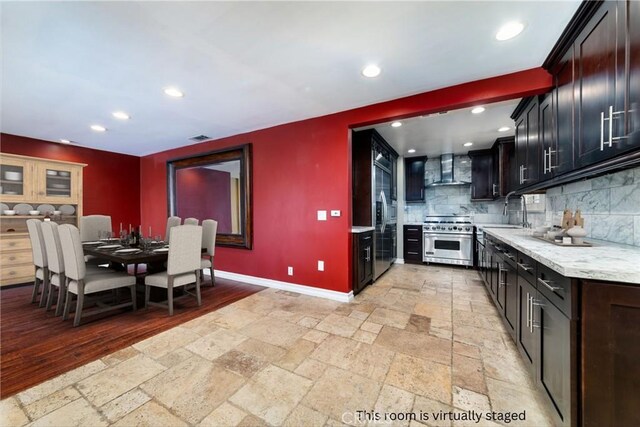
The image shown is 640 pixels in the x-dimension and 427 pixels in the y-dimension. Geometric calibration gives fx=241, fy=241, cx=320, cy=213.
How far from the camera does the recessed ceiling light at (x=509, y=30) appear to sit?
66.7 inches

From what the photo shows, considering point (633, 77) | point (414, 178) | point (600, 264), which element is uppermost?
point (414, 178)

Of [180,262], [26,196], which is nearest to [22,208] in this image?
[26,196]

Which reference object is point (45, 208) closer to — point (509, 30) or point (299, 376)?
point (299, 376)

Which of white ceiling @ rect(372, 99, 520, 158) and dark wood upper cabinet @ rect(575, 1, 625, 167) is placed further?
white ceiling @ rect(372, 99, 520, 158)

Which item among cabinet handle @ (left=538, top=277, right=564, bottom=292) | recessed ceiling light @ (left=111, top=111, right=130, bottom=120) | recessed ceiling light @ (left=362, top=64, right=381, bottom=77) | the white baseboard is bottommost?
the white baseboard

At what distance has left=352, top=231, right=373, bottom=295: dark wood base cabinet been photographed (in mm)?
3344

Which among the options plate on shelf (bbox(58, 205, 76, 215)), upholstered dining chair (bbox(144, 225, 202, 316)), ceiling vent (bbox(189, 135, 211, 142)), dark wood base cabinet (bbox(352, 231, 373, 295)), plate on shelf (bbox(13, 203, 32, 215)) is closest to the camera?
upholstered dining chair (bbox(144, 225, 202, 316))

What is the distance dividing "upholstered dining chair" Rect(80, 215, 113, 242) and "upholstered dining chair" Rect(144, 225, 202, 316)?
211 centimetres

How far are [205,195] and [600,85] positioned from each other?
5.31 meters

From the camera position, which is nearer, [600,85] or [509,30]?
[600,85]

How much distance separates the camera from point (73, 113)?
3223 mm

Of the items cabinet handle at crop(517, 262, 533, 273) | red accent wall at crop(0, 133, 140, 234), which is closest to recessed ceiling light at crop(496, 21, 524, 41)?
cabinet handle at crop(517, 262, 533, 273)

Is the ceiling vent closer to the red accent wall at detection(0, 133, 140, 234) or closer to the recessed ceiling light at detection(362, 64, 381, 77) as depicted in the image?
the red accent wall at detection(0, 133, 140, 234)

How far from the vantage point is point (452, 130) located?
3.91m
